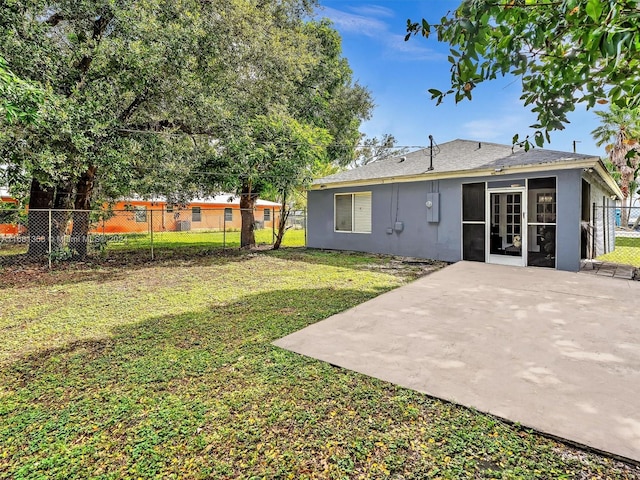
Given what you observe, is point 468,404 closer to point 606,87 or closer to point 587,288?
point 606,87

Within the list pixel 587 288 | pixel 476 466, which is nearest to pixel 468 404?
pixel 476 466

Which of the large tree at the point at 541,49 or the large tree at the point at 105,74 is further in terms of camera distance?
the large tree at the point at 105,74

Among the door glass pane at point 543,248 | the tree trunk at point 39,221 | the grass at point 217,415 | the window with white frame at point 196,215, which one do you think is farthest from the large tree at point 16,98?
the window with white frame at point 196,215

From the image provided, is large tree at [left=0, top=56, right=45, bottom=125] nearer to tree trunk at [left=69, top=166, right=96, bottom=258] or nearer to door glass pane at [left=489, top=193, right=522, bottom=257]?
tree trunk at [left=69, top=166, right=96, bottom=258]

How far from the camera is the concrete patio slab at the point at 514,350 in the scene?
216cm

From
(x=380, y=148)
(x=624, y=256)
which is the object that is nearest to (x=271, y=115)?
(x=624, y=256)

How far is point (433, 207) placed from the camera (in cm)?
930

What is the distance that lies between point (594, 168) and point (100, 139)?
10962 millimetres

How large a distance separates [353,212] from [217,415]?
377 inches

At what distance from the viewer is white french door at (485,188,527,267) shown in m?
8.09

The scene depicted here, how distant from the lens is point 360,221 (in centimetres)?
1117

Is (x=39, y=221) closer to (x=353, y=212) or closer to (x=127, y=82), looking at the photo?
(x=127, y=82)

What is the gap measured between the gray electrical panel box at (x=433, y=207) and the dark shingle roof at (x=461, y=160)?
671 mm

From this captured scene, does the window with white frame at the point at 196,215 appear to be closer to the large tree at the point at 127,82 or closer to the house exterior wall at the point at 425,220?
the large tree at the point at 127,82
